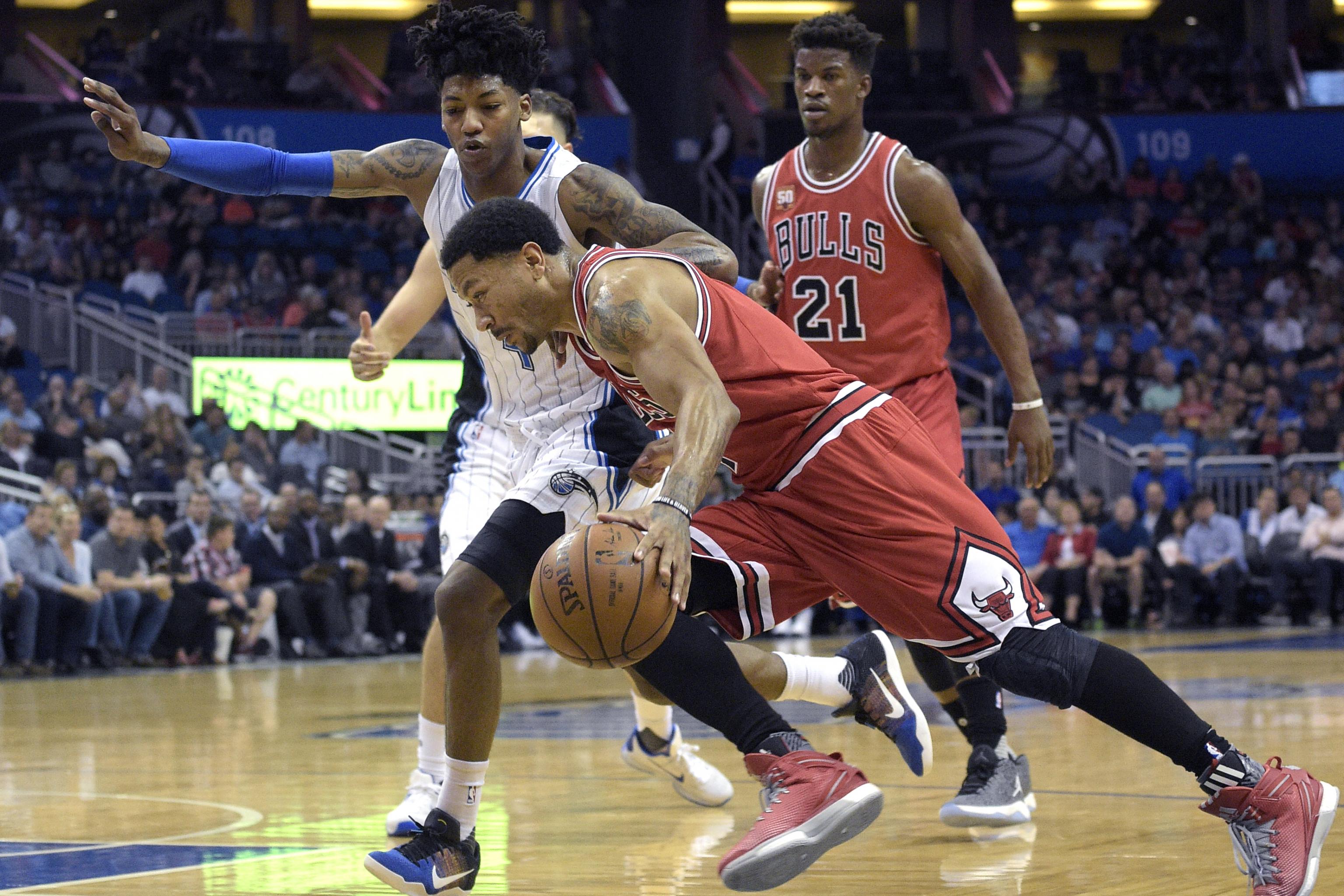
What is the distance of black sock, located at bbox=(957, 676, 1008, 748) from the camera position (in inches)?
205

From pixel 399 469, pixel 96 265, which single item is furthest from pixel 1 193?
pixel 399 469

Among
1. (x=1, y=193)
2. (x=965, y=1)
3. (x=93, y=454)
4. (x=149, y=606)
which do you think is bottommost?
(x=149, y=606)

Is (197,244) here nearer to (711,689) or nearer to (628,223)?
(628,223)

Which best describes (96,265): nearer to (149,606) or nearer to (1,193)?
(1,193)

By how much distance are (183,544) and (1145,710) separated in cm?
1057

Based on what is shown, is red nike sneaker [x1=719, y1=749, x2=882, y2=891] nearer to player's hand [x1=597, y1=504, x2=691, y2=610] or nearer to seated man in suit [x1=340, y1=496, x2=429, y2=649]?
player's hand [x1=597, y1=504, x2=691, y2=610]

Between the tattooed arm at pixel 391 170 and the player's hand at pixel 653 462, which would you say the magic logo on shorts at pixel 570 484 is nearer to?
the player's hand at pixel 653 462

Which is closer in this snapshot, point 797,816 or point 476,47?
point 797,816

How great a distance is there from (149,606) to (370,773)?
22.8 feet

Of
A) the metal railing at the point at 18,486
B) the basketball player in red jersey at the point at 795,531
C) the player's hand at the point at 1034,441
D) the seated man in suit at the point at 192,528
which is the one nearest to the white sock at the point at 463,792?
the basketball player in red jersey at the point at 795,531

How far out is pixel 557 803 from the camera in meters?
5.55

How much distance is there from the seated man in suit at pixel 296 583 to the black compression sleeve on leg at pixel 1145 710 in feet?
34.3

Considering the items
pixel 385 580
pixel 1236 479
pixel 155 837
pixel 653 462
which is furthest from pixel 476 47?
pixel 1236 479

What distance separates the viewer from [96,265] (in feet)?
64.4
